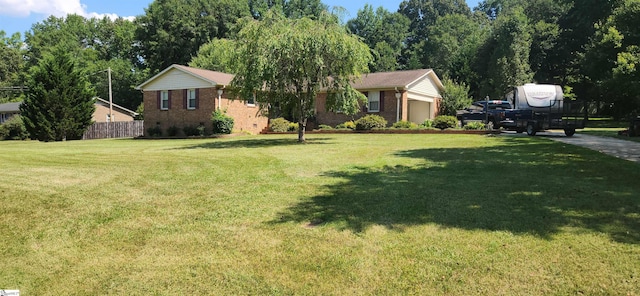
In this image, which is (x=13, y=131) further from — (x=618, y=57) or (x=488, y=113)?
(x=618, y=57)

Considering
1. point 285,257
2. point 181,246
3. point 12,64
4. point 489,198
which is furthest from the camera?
point 12,64

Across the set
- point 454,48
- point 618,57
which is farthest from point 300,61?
point 454,48

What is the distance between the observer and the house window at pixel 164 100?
29.2 metres

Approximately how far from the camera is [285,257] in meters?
4.31

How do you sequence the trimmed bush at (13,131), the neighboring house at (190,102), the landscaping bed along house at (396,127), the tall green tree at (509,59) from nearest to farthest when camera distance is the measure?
the landscaping bed along house at (396,127), the neighboring house at (190,102), the trimmed bush at (13,131), the tall green tree at (509,59)

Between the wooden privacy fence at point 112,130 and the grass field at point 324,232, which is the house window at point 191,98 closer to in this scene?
the wooden privacy fence at point 112,130

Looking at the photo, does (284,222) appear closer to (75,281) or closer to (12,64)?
(75,281)

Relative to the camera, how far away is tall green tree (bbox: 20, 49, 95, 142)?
88.7 feet

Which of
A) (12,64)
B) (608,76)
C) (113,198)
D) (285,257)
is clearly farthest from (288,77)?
(12,64)

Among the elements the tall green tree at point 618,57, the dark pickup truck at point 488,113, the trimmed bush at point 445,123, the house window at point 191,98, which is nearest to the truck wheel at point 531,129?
the dark pickup truck at point 488,113

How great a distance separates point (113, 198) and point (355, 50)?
11.7 m

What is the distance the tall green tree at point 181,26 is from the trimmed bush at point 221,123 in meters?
29.2

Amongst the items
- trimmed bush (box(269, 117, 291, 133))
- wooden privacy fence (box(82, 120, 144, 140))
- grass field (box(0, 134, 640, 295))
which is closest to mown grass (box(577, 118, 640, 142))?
grass field (box(0, 134, 640, 295))

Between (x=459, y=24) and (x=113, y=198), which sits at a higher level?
(x=459, y=24)
